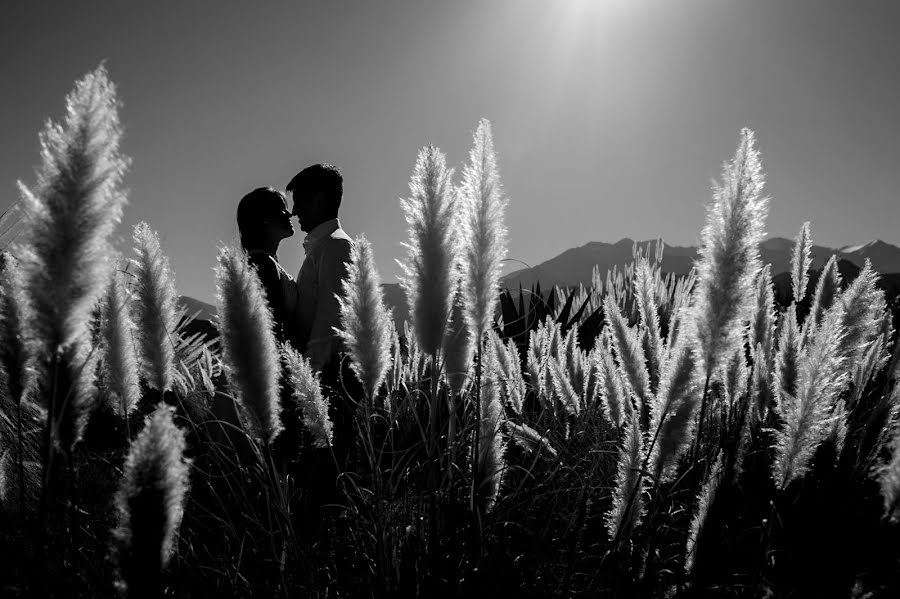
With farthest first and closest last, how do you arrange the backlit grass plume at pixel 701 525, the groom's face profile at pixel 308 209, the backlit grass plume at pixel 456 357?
the groom's face profile at pixel 308 209 < the backlit grass plume at pixel 456 357 < the backlit grass plume at pixel 701 525

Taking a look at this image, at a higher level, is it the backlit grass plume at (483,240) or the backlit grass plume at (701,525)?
the backlit grass plume at (483,240)

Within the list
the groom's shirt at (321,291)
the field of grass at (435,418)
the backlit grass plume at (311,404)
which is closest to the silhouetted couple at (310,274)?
the groom's shirt at (321,291)

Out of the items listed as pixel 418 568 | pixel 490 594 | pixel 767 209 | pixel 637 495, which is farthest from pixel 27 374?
pixel 767 209

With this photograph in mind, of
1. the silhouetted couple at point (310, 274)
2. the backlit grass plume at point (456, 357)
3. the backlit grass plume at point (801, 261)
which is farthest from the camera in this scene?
the backlit grass plume at point (801, 261)

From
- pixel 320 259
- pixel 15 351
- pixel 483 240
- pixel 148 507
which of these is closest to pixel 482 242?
pixel 483 240

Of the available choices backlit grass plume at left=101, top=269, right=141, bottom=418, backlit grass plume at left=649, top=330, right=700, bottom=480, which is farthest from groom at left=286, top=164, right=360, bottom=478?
backlit grass plume at left=649, top=330, right=700, bottom=480

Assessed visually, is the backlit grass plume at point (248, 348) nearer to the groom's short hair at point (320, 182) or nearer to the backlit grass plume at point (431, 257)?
the backlit grass plume at point (431, 257)

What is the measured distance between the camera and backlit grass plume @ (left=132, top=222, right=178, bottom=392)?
1517 millimetres

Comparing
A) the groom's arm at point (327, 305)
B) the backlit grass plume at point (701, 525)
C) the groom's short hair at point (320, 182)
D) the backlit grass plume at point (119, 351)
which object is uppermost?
the groom's short hair at point (320, 182)

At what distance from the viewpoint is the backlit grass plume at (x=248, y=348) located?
1.32 meters

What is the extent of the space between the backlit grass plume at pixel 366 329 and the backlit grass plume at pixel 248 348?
0.30 metres

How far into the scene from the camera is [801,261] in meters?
4.32

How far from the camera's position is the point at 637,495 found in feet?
4.75

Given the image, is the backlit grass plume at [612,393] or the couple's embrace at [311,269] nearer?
the backlit grass plume at [612,393]
